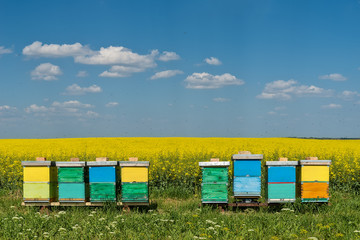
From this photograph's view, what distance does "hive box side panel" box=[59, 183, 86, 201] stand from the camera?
33.2 ft

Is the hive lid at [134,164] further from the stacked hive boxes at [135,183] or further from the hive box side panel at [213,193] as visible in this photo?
the hive box side panel at [213,193]

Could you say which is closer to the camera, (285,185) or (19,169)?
(285,185)

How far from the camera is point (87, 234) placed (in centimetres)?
A: 752

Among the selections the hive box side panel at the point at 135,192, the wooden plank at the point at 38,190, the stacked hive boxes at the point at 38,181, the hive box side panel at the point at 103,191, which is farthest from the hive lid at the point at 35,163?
the hive box side panel at the point at 135,192

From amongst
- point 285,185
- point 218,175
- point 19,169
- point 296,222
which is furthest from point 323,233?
point 19,169

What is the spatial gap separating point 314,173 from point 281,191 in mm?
1005

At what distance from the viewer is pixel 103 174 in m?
10.0

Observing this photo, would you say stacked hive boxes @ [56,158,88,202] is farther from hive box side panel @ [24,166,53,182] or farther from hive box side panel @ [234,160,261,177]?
hive box side panel @ [234,160,261,177]

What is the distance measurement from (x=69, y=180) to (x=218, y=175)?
399 cm

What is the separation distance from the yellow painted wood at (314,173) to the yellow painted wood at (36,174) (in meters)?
6.84

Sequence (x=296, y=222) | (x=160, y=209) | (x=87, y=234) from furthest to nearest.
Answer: (x=160, y=209)
(x=296, y=222)
(x=87, y=234)

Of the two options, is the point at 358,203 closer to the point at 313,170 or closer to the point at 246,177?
the point at 313,170

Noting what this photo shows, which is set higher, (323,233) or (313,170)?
(313,170)

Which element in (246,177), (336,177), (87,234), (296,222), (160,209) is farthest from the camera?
(336,177)
